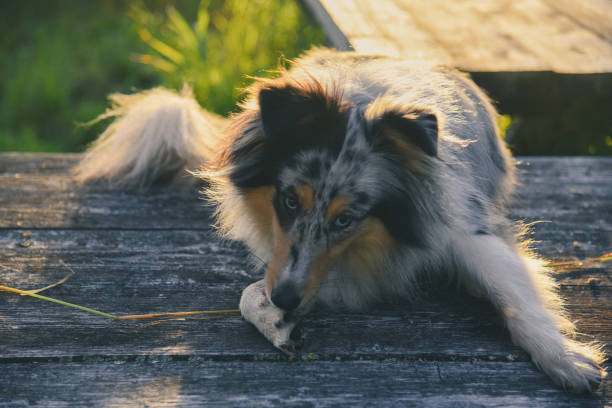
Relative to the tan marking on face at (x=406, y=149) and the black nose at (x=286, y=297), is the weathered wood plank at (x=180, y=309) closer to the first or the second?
the black nose at (x=286, y=297)

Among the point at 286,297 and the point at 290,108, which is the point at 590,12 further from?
the point at 286,297

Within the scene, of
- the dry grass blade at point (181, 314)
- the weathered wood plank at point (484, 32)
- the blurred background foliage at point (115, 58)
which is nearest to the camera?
the dry grass blade at point (181, 314)

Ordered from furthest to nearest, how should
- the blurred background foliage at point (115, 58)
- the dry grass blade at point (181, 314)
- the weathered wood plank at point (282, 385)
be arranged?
the blurred background foliage at point (115, 58)
the dry grass blade at point (181, 314)
the weathered wood plank at point (282, 385)

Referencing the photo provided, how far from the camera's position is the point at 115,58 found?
7383mm

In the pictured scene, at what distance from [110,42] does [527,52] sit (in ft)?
18.7

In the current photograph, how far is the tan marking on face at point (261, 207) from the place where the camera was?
7.56 ft

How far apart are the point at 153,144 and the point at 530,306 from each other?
2353 millimetres

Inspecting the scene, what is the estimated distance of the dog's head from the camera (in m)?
2.03

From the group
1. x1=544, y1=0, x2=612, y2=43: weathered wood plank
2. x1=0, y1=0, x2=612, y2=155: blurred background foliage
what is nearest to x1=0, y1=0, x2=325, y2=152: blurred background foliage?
x1=0, y1=0, x2=612, y2=155: blurred background foliage

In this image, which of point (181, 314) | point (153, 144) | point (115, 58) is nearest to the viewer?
point (181, 314)

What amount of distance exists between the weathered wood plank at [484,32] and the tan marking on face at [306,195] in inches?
76.9

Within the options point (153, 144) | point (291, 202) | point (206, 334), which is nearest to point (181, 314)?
point (206, 334)

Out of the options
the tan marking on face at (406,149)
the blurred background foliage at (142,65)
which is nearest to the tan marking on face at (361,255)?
the tan marking on face at (406,149)

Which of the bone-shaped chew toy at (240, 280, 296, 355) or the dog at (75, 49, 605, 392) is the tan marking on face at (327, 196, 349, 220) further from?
the bone-shaped chew toy at (240, 280, 296, 355)
